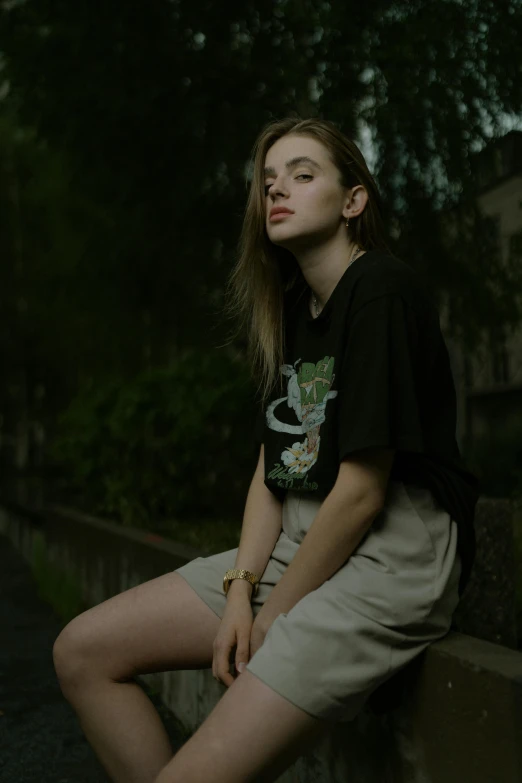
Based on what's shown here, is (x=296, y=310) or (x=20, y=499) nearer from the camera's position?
(x=296, y=310)

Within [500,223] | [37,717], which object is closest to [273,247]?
[37,717]

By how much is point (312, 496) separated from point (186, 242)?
4.66 meters

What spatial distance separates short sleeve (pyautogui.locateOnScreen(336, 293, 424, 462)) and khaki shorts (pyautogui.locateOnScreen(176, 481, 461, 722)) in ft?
0.64

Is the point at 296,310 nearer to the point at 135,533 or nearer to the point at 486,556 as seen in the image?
the point at 486,556

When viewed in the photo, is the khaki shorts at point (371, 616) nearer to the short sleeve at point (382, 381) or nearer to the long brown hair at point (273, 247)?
the short sleeve at point (382, 381)

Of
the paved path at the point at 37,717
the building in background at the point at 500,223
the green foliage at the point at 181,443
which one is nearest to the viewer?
the paved path at the point at 37,717

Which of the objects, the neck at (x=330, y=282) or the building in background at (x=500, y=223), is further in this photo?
the building in background at (x=500, y=223)

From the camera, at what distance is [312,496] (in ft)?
7.54

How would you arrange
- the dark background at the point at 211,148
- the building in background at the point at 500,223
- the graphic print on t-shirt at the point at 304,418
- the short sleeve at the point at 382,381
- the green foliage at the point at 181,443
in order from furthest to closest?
the green foliage at the point at 181,443 → the building in background at the point at 500,223 → the dark background at the point at 211,148 → the graphic print on t-shirt at the point at 304,418 → the short sleeve at the point at 382,381

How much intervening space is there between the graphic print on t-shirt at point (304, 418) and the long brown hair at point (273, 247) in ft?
0.37

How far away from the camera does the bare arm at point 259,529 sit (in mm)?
2363

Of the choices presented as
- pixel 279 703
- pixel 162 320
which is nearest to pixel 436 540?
pixel 279 703

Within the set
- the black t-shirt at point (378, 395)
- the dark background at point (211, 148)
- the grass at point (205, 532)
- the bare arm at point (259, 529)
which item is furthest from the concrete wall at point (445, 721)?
the dark background at point (211, 148)

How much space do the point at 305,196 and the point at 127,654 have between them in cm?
120
